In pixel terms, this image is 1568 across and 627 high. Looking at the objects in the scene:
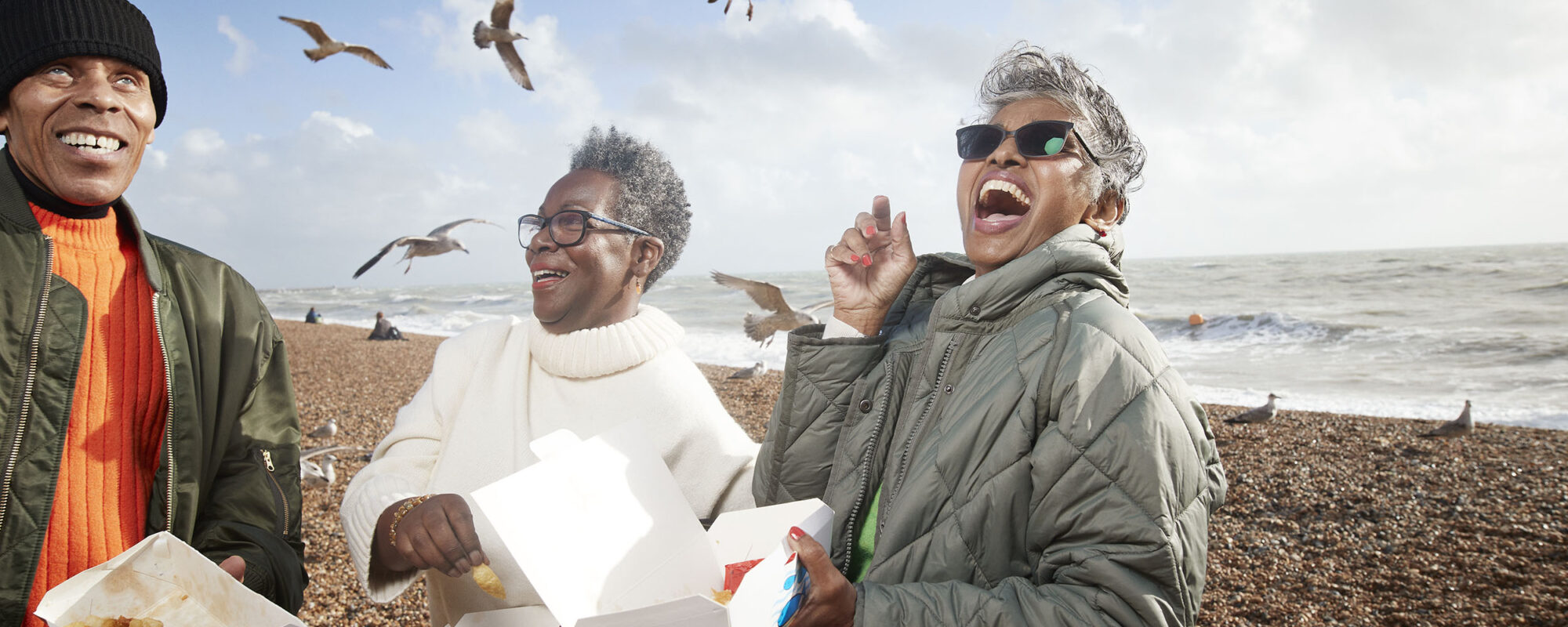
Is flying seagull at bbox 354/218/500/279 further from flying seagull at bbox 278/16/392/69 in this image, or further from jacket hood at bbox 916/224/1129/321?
jacket hood at bbox 916/224/1129/321

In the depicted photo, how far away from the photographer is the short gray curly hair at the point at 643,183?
241 centimetres

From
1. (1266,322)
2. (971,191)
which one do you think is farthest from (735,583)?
(1266,322)

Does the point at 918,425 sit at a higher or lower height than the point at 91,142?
lower

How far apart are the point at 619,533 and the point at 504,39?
2289 millimetres

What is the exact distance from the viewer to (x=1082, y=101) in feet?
5.66

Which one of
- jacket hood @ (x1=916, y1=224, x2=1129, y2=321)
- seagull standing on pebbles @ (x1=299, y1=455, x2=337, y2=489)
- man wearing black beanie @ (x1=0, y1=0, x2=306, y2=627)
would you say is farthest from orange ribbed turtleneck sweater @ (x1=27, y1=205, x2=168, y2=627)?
seagull standing on pebbles @ (x1=299, y1=455, x2=337, y2=489)

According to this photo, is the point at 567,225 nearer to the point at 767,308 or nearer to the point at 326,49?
the point at 326,49

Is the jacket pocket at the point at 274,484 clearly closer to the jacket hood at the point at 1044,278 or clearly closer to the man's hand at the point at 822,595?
the man's hand at the point at 822,595

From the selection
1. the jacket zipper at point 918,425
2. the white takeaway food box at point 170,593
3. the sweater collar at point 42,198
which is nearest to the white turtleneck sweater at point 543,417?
the white takeaway food box at point 170,593

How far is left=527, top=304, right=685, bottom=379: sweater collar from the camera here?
2.26 m

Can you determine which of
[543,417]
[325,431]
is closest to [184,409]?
[543,417]

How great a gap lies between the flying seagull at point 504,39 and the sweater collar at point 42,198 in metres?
1.45

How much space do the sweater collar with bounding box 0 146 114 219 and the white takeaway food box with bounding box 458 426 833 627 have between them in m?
1.40

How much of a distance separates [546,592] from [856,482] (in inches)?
28.5
